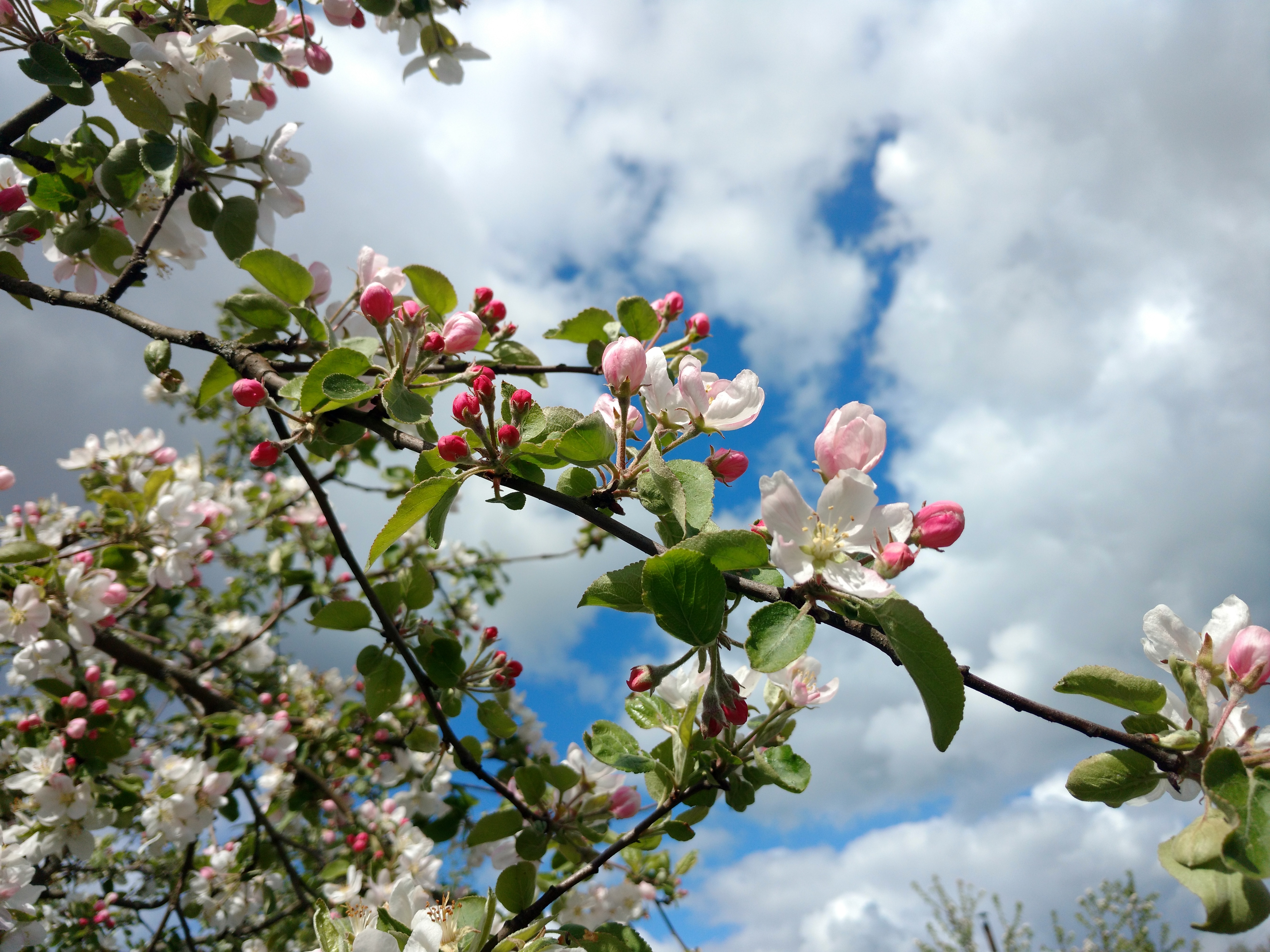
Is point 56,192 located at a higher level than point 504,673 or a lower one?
higher

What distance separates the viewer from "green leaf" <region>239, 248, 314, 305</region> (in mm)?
1397

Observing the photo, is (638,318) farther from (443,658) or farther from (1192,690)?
(1192,690)

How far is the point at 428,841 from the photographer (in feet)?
8.27

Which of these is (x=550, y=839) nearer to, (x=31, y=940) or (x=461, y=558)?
(x=31, y=940)

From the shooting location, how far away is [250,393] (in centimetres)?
120

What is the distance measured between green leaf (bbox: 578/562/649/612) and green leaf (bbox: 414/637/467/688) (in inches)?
31.3

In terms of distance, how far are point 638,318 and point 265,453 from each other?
0.75m

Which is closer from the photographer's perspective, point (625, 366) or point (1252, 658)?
point (1252, 658)

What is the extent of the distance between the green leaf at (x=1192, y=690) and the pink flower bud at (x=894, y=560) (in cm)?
38

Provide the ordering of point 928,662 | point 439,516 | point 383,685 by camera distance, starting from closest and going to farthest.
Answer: point 928,662, point 439,516, point 383,685

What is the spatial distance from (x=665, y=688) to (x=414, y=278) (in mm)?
926

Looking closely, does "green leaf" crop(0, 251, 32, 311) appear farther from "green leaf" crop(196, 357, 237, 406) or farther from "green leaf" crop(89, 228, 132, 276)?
"green leaf" crop(196, 357, 237, 406)

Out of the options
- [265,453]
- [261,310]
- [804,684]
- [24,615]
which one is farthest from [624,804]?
[24,615]

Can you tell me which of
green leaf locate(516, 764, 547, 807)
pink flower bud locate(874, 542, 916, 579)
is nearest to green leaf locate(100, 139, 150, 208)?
green leaf locate(516, 764, 547, 807)
